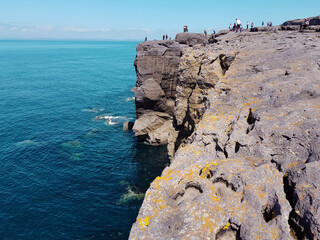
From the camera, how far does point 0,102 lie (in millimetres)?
83312

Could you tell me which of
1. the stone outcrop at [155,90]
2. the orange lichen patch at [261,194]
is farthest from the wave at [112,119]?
the orange lichen patch at [261,194]

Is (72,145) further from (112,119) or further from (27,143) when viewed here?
(112,119)

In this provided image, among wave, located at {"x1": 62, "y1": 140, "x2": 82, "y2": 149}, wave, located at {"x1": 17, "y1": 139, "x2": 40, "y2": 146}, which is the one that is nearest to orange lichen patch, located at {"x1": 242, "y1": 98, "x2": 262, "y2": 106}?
wave, located at {"x1": 62, "y1": 140, "x2": 82, "y2": 149}

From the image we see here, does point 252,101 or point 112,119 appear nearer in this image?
point 252,101

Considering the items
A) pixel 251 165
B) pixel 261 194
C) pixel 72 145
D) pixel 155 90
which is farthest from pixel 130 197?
pixel 261 194

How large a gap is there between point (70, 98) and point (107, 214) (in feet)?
230

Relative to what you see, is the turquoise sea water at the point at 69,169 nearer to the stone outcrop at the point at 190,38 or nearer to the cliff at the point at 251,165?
the cliff at the point at 251,165

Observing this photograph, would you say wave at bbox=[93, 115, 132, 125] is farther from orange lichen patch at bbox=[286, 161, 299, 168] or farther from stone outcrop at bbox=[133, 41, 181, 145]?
orange lichen patch at bbox=[286, 161, 299, 168]

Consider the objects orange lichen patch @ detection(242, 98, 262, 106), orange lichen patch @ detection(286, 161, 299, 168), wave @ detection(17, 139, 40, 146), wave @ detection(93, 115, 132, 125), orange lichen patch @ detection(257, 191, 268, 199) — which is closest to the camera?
orange lichen patch @ detection(257, 191, 268, 199)

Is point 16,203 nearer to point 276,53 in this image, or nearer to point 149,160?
point 149,160

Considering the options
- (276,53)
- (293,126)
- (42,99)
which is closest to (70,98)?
(42,99)

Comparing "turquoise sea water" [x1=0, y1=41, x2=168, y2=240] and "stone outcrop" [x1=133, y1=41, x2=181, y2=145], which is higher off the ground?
"stone outcrop" [x1=133, y1=41, x2=181, y2=145]

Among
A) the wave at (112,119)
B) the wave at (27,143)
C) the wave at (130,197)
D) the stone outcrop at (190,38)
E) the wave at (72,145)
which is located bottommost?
the wave at (130,197)

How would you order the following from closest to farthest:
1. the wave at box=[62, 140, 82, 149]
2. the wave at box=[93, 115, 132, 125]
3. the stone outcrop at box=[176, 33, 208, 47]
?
the wave at box=[62, 140, 82, 149], the stone outcrop at box=[176, 33, 208, 47], the wave at box=[93, 115, 132, 125]
